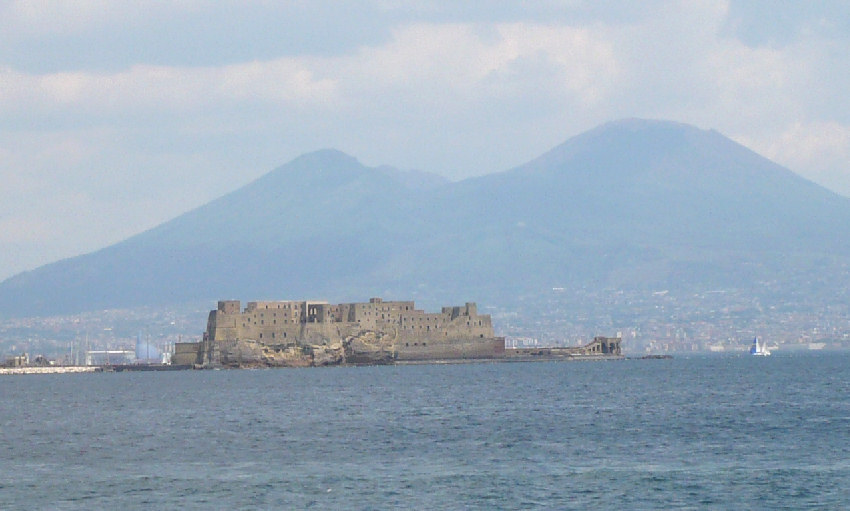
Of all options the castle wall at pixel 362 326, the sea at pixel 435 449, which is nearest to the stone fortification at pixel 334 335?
the castle wall at pixel 362 326

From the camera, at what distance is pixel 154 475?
5466 cm

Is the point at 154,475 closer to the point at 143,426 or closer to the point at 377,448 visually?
the point at 377,448

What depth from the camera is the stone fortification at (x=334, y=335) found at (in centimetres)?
16388

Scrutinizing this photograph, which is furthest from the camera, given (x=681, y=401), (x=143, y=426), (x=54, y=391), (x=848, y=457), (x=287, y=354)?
(x=287, y=354)

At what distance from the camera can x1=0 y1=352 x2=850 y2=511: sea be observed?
48875mm

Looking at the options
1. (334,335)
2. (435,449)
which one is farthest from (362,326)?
(435,449)

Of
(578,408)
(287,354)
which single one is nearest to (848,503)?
(578,408)

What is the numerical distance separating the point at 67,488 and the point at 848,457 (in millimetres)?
29753

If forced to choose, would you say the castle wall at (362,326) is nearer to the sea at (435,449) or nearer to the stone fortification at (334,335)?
the stone fortification at (334,335)

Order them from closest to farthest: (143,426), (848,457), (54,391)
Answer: (848,457) < (143,426) < (54,391)

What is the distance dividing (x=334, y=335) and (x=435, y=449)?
108 metres

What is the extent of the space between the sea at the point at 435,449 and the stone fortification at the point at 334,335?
53.2 m

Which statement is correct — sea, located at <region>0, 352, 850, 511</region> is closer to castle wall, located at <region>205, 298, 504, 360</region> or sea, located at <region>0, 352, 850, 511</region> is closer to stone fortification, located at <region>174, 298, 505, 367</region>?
castle wall, located at <region>205, 298, 504, 360</region>

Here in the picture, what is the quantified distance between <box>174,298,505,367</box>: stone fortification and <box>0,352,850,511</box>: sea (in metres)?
53.2
